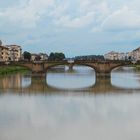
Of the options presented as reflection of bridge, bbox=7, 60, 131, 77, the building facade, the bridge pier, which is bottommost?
the bridge pier

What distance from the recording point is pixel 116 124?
14.1 m

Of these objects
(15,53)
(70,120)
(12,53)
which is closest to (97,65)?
(70,120)

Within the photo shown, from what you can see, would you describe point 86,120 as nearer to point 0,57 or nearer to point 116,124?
point 116,124

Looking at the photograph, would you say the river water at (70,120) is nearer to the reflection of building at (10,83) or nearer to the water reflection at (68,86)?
the water reflection at (68,86)

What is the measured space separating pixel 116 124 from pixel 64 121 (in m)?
1.91

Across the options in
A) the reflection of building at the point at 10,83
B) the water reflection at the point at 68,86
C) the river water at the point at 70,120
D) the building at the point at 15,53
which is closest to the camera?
the river water at the point at 70,120

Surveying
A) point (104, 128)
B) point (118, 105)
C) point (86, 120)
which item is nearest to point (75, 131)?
point (104, 128)

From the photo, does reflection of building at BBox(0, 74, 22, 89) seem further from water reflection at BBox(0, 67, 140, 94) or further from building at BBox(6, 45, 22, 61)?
building at BBox(6, 45, 22, 61)

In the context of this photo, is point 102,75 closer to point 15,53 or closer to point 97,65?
point 97,65

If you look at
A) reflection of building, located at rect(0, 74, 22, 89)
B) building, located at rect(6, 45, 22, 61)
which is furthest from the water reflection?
building, located at rect(6, 45, 22, 61)

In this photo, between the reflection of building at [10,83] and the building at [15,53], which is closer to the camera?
the reflection of building at [10,83]

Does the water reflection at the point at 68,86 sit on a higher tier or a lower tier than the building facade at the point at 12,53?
lower

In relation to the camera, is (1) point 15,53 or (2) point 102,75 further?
(1) point 15,53

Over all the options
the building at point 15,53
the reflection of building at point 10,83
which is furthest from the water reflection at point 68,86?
the building at point 15,53
